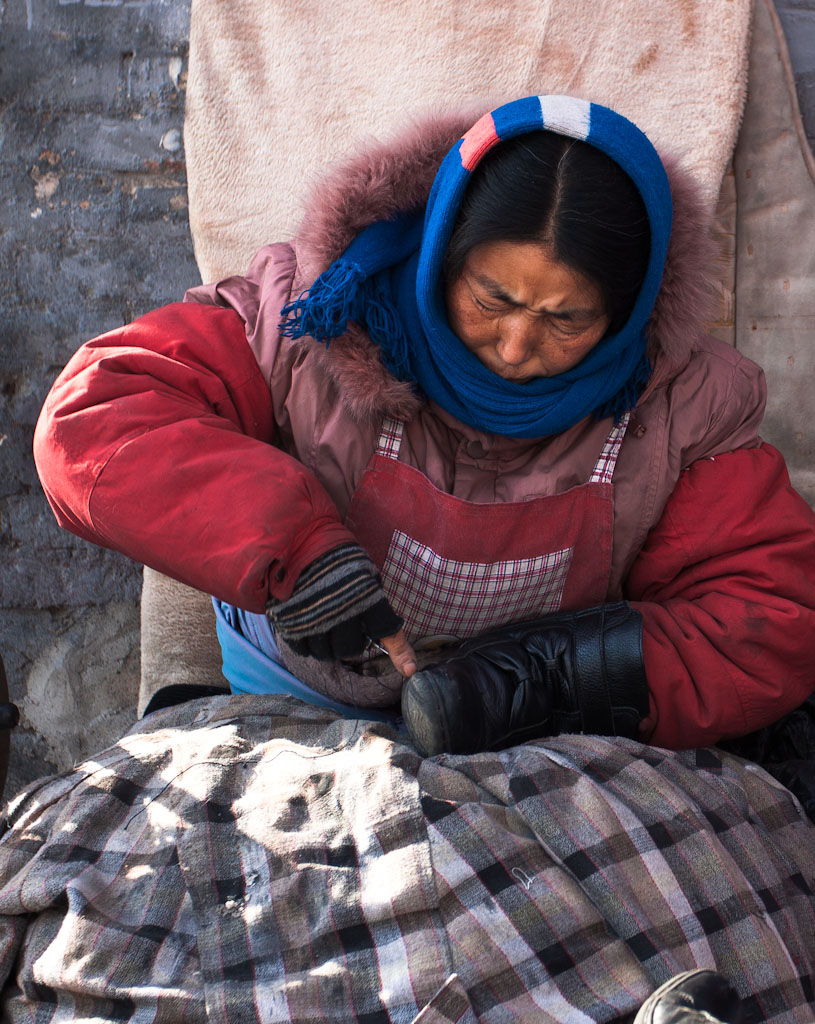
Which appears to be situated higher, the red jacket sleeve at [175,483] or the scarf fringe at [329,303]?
the scarf fringe at [329,303]

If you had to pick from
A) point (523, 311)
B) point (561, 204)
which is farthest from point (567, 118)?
point (523, 311)

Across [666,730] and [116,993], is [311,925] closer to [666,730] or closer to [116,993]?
[116,993]

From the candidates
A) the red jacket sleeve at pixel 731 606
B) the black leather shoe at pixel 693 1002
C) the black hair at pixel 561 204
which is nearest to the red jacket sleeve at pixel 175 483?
the black hair at pixel 561 204

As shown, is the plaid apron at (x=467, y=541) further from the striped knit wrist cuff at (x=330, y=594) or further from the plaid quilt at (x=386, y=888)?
the plaid quilt at (x=386, y=888)

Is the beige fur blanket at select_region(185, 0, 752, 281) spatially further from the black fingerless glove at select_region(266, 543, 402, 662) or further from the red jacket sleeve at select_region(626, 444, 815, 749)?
Answer: the black fingerless glove at select_region(266, 543, 402, 662)

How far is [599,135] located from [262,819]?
0.98 metres

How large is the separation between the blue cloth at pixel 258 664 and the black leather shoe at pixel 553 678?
0.78 feet

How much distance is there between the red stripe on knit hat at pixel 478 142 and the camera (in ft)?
3.97

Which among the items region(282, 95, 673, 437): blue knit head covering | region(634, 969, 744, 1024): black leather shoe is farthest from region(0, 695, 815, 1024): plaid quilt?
region(282, 95, 673, 437): blue knit head covering

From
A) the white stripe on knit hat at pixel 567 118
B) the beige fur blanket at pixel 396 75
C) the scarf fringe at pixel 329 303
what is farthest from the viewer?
the beige fur blanket at pixel 396 75

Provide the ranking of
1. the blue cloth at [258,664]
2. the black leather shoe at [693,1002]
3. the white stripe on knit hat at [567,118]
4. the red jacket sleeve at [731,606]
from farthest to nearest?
the blue cloth at [258,664], the red jacket sleeve at [731,606], the white stripe on knit hat at [567,118], the black leather shoe at [693,1002]

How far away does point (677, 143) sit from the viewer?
179 centimetres

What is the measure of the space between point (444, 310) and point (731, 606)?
649mm

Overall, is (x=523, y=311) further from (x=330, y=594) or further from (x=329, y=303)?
(x=330, y=594)
